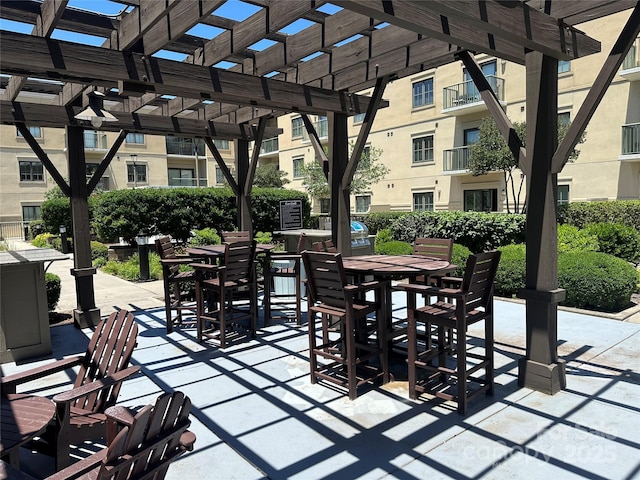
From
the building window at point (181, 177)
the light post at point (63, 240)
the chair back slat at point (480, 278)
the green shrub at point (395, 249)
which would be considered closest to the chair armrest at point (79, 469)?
the chair back slat at point (480, 278)

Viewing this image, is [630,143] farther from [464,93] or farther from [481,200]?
[464,93]

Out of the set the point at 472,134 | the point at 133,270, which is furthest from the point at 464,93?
the point at 133,270

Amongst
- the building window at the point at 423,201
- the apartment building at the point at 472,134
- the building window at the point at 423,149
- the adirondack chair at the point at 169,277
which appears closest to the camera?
the adirondack chair at the point at 169,277

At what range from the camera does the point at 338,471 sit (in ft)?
9.71

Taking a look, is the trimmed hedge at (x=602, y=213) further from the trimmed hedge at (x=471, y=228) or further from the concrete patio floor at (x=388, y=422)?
the concrete patio floor at (x=388, y=422)

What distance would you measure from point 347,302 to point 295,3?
2635 mm


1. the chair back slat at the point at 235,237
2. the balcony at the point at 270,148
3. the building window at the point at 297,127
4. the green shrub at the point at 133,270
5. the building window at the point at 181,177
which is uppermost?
the building window at the point at 297,127

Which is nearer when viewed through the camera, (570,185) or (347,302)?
(347,302)

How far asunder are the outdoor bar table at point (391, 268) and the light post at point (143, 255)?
7127 mm

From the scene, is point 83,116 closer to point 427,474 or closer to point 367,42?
point 367,42

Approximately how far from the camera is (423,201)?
71.9ft

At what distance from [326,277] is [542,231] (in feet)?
6.62

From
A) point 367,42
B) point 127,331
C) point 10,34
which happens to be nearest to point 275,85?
point 367,42

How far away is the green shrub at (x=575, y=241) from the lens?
8.82 m
